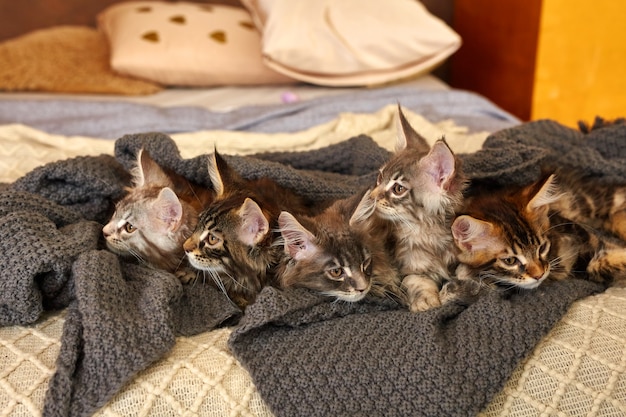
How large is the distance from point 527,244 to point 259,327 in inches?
22.7

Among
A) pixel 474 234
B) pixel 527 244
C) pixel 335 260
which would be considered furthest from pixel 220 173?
pixel 527 244

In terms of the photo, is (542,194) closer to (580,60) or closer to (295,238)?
(295,238)

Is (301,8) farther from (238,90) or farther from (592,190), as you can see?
(592,190)

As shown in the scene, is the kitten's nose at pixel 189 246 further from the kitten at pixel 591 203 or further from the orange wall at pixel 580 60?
the orange wall at pixel 580 60

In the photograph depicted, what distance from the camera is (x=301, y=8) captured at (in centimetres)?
233

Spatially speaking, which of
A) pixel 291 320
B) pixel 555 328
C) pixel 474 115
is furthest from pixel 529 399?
pixel 474 115


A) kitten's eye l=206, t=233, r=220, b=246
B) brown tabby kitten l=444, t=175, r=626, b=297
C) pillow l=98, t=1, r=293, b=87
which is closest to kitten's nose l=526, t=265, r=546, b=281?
brown tabby kitten l=444, t=175, r=626, b=297

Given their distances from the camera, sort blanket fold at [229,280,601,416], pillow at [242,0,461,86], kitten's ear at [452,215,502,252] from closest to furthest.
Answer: blanket fold at [229,280,601,416] → kitten's ear at [452,215,502,252] → pillow at [242,0,461,86]

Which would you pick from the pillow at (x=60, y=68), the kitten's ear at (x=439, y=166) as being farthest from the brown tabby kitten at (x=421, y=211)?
the pillow at (x=60, y=68)

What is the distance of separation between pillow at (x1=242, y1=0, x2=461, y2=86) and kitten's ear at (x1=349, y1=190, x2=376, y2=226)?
1.28m

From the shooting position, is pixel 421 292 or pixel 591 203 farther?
pixel 591 203

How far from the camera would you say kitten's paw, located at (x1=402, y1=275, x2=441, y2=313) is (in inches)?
41.9

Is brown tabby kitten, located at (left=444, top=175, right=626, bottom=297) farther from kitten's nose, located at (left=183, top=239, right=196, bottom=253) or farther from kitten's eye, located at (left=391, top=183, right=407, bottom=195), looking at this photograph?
kitten's nose, located at (left=183, top=239, right=196, bottom=253)

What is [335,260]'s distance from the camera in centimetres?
112
